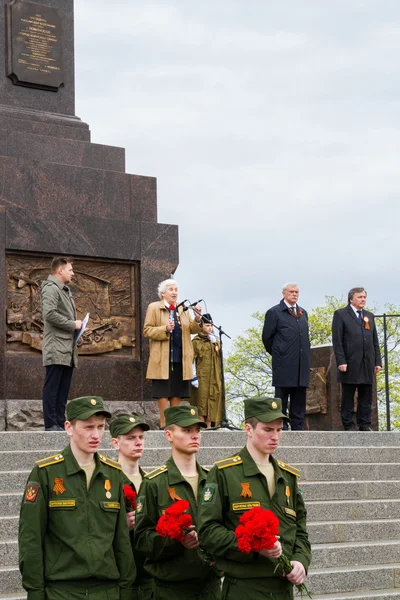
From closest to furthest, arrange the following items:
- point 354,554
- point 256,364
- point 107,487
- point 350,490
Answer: point 107,487
point 354,554
point 350,490
point 256,364

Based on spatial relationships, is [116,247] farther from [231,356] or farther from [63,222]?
[231,356]

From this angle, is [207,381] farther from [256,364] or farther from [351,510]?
[256,364]

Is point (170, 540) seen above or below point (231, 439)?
below

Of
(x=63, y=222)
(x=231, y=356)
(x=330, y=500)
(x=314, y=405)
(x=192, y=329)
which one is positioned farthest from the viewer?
(x=231, y=356)

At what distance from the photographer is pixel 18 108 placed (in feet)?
48.2

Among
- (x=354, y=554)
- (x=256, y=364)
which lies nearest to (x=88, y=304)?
(x=354, y=554)

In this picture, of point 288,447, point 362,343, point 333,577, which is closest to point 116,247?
point 362,343

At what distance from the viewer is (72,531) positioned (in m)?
5.38

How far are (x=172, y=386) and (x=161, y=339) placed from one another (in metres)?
0.57

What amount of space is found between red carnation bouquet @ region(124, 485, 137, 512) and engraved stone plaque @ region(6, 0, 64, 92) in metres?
9.82

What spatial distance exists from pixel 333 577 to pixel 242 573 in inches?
119

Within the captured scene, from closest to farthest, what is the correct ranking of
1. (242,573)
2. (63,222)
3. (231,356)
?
(242,573) → (63,222) → (231,356)

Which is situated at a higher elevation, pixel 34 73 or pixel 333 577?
pixel 34 73

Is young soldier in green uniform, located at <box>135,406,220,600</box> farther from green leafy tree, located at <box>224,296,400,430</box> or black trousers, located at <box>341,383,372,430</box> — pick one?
green leafy tree, located at <box>224,296,400,430</box>
